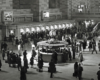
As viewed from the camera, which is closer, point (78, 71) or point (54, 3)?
point (78, 71)

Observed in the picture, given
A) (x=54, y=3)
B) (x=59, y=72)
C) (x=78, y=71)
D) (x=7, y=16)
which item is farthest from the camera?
(x=54, y=3)

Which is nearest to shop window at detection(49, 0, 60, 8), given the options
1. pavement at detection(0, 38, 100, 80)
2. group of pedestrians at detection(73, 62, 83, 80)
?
pavement at detection(0, 38, 100, 80)

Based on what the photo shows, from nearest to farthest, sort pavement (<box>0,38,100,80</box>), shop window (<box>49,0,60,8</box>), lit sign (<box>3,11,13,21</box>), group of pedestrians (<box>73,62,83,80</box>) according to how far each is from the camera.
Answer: group of pedestrians (<box>73,62,83,80</box>) → pavement (<box>0,38,100,80</box>) → lit sign (<box>3,11,13,21</box>) → shop window (<box>49,0,60,8</box>)

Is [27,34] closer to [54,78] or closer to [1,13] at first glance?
[1,13]

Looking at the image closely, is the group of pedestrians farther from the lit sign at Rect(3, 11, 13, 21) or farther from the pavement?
the lit sign at Rect(3, 11, 13, 21)

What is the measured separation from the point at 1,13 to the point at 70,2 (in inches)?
797

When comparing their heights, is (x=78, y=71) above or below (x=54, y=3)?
below

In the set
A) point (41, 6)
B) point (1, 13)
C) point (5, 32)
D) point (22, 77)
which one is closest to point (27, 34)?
point (5, 32)

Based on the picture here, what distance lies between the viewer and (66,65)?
715 inches

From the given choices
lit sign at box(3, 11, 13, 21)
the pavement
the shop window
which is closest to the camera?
the pavement

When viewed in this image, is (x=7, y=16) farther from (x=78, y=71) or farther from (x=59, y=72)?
(x=78, y=71)

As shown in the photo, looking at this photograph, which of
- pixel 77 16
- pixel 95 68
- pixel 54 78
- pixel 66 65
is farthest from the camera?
pixel 77 16

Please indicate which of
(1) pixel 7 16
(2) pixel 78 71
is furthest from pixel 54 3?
(2) pixel 78 71

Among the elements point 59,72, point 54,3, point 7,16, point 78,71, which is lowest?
point 59,72
